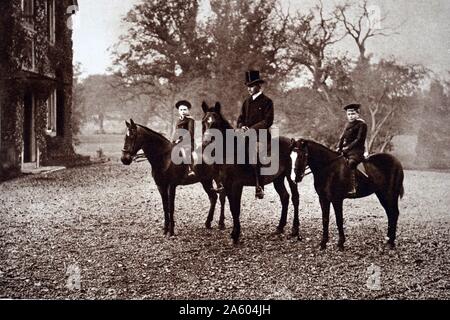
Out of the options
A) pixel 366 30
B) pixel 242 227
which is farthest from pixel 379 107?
pixel 242 227

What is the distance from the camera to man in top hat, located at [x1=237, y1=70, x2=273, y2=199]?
3885 mm

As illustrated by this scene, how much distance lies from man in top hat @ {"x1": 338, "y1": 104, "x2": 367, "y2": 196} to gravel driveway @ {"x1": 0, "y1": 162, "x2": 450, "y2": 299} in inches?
30.2

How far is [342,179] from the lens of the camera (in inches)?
151

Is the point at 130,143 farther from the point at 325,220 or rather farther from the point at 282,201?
the point at 325,220

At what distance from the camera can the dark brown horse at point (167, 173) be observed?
4094 mm

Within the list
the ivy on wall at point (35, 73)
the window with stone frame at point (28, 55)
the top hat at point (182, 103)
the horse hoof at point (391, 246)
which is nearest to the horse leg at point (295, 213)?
the horse hoof at point (391, 246)

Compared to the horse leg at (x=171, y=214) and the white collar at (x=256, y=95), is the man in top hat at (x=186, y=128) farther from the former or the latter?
the white collar at (x=256, y=95)

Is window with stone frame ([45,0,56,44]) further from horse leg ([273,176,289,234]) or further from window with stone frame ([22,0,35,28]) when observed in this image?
horse leg ([273,176,289,234])

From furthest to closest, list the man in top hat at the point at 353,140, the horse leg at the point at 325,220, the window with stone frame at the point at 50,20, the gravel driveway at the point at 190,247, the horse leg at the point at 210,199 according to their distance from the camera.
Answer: the window with stone frame at the point at 50,20 → the horse leg at the point at 210,199 → the horse leg at the point at 325,220 → the man in top hat at the point at 353,140 → the gravel driveway at the point at 190,247

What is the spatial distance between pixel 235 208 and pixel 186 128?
98 centimetres

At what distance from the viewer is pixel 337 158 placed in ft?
12.5

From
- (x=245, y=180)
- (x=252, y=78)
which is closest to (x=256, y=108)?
(x=252, y=78)

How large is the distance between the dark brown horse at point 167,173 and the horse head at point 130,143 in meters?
0.07

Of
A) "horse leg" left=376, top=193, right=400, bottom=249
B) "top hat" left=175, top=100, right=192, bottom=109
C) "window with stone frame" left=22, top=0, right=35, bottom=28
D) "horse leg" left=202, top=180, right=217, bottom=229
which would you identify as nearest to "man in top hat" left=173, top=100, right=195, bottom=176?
"top hat" left=175, top=100, right=192, bottom=109
